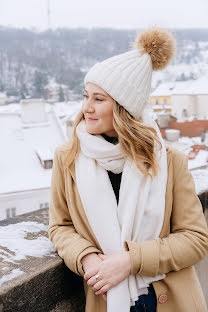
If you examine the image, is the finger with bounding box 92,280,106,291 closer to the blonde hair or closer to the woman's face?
the blonde hair

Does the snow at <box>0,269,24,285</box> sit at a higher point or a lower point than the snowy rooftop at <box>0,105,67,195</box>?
higher

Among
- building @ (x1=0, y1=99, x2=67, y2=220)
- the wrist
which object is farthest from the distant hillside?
the wrist

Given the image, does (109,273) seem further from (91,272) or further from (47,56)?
(47,56)

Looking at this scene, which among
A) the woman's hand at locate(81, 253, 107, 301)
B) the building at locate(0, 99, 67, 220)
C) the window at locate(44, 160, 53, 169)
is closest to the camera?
the woman's hand at locate(81, 253, 107, 301)

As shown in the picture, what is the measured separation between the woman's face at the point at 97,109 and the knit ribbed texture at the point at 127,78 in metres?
0.03

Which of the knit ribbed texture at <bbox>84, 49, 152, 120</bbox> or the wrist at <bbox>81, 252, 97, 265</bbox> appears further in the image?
the knit ribbed texture at <bbox>84, 49, 152, 120</bbox>

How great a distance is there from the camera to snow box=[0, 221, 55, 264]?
1411mm

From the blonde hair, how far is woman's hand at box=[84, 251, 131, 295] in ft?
1.20

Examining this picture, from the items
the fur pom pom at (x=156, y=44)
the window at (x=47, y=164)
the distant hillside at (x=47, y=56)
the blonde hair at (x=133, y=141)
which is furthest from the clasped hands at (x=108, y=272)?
the distant hillside at (x=47, y=56)

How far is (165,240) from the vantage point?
1396mm

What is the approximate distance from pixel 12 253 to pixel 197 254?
756 millimetres

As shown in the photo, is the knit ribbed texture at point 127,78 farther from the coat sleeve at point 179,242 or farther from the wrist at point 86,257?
the wrist at point 86,257

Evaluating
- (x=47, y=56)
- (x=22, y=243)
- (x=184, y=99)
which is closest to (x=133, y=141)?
(x=22, y=243)

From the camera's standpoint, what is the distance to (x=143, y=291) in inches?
55.6
